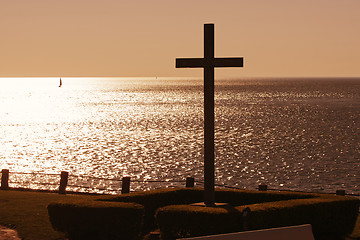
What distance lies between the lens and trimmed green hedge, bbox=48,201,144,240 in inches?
522

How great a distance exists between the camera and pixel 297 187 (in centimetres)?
4322

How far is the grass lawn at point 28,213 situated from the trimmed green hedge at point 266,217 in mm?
3597

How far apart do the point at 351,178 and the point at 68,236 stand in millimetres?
37489

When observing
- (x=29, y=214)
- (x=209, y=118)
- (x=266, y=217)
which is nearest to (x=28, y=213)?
(x=29, y=214)

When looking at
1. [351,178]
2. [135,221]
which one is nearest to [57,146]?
[351,178]

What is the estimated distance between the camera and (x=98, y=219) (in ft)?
43.9

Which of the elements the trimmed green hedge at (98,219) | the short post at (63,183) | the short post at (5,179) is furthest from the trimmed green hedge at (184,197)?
the short post at (5,179)

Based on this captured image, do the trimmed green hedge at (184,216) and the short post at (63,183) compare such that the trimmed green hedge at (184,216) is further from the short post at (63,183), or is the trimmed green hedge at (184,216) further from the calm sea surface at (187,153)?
the calm sea surface at (187,153)

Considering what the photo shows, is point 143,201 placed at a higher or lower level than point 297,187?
higher

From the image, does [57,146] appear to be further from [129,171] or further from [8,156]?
[129,171]

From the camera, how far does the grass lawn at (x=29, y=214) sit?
1527 centimetres
